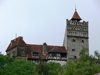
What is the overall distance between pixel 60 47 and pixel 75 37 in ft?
14.9

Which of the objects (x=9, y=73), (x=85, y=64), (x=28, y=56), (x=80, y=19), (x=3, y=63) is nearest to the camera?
(x=85, y=64)

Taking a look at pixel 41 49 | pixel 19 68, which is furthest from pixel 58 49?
pixel 19 68

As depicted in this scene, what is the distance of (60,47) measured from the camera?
82.6 m

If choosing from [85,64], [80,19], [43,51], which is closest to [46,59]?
[43,51]

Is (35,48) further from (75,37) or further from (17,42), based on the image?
(75,37)

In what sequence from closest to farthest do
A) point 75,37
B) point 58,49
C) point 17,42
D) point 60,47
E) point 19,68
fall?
1. point 19,68
2. point 17,42
3. point 58,49
4. point 75,37
5. point 60,47

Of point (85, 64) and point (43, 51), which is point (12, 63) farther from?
point (85, 64)

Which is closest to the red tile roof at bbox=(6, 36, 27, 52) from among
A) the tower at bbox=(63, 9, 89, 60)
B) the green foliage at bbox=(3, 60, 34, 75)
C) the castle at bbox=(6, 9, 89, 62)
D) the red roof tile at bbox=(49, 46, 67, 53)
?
the castle at bbox=(6, 9, 89, 62)

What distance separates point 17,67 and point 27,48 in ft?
40.5

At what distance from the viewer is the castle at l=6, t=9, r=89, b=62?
79250mm

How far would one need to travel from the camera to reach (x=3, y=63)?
2808 inches

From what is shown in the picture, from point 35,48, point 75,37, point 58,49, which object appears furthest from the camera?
point 75,37

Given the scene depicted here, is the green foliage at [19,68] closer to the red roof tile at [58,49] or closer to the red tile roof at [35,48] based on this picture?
the red tile roof at [35,48]

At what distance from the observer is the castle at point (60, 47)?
79250mm
